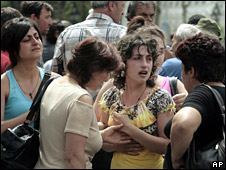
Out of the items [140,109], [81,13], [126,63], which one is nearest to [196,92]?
[140,109]

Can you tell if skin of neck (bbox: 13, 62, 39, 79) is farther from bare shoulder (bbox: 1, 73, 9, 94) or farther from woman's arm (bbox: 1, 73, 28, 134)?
woman's arm (bbox: 1, 73, 28, 134)

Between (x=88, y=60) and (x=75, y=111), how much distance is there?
0.41 m

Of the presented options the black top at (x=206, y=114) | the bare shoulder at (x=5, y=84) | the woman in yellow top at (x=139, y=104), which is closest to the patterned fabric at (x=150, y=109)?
the woman in yellow top at (x=139, y=104)

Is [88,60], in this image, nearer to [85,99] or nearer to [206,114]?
[85,99]

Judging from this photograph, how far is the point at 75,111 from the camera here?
9.64ft

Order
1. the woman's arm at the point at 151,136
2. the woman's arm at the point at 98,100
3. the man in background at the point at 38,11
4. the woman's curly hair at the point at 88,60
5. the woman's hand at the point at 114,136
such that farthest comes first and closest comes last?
1. the man in background at the point at 38,11
2. the woman's arm at the point at 98,100
3. the woman's hand at the point at 114,136
4. the woman's arm at the point at 151,136
5. the woman's curly hair at the point at 88,60

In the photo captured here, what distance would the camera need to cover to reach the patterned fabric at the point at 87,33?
498 centimetres

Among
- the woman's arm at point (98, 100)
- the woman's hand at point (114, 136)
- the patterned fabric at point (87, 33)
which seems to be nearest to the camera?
the woman's hand at point (114, 136)

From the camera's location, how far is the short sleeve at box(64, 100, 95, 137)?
9.62 feet

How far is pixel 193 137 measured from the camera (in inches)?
120

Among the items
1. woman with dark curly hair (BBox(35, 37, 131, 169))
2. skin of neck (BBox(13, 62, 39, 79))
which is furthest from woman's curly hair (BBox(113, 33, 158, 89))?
skin of neck (BBox(13, 62, 39, 79))

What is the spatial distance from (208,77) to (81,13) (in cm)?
3960

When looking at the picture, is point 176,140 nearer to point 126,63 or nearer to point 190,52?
point 190,52

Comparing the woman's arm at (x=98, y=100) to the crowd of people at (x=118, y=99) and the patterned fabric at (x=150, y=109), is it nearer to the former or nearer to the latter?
the crowd of people at (x=118, y=99)
